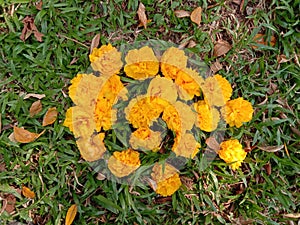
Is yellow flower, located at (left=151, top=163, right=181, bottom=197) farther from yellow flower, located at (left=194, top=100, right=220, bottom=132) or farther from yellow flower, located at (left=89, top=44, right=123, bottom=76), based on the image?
yellow flower, located at (left=89, top=44, right=123, bottom=76)

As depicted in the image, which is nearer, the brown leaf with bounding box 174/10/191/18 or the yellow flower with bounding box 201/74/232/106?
the yellow flower with bounding box 201/74/232/106

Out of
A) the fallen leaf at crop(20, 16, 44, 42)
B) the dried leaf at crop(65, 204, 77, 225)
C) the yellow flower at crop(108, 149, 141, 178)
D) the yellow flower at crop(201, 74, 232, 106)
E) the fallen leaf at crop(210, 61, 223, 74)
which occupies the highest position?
the fallen leaf at crop(20, 16, 44, 42)

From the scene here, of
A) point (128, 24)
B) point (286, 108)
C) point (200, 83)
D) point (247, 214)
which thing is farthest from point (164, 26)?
point (247, 214)

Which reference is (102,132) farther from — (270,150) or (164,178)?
(270,150)

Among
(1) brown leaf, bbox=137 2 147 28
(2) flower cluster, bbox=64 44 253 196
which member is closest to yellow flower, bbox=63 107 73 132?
(2) flower cluster, bbox=64 44 253 196

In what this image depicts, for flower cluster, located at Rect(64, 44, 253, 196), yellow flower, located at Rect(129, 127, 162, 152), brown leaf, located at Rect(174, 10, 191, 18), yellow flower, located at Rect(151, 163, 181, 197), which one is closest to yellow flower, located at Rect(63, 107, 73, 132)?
flower cluster, located at Rect(64, 44, 253, 196)

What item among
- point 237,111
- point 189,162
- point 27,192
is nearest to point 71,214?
point 27,192

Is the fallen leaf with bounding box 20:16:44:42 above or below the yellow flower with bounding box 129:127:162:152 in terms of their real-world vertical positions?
above
